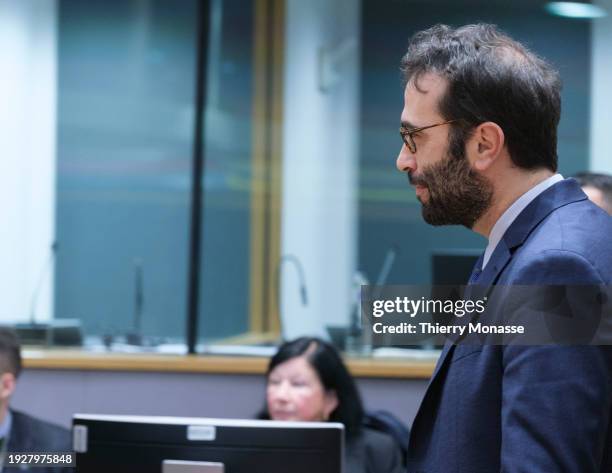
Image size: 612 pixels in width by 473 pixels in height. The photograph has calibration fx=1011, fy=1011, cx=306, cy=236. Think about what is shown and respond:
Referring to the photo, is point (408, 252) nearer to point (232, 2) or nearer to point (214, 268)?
point (214, 268)

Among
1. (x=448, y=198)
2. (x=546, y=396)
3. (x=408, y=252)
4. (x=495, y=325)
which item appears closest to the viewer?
(x=546, y=396)

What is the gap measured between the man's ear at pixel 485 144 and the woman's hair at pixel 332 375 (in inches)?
76.2

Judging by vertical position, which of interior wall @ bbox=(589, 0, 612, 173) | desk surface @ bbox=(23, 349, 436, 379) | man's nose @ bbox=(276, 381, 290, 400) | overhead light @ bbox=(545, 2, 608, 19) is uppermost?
overhead light @ bbox=(545, 2, 608, 19)

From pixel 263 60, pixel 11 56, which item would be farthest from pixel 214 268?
pixel 11 56

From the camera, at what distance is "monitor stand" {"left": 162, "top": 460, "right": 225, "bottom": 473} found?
1.89m

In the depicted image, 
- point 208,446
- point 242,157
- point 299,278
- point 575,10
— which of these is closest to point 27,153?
point 242,157

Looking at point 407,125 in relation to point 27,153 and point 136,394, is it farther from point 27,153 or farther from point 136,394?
point 27,153

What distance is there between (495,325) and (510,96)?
1.06ft

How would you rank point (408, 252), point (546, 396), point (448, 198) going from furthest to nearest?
point (408, 252) < point (448, 198) < point (546, 396)

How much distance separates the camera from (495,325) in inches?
52.2

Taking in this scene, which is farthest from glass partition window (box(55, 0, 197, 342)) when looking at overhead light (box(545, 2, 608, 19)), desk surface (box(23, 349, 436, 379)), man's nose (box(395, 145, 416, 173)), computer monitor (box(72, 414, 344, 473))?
man's nose (box(395, 145, 416, 173))

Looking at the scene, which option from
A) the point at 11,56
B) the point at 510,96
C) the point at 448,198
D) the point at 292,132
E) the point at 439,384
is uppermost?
the point at 11,56

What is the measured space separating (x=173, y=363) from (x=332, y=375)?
1.28 meters

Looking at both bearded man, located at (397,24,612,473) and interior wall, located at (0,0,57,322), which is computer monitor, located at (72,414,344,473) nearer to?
bearded man, located at (397,24,612,473)
